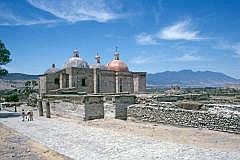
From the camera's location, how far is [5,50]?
112ft

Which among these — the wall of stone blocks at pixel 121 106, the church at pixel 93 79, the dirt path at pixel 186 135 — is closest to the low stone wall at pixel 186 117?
the dirt path at pixel 186 135

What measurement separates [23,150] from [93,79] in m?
26.6

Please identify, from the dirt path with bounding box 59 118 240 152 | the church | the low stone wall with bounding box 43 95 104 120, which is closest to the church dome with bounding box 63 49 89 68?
the church

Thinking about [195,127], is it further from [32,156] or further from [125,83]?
[125,83]

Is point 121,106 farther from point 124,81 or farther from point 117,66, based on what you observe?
point 117,66

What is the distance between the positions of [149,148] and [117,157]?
2041 millimetres

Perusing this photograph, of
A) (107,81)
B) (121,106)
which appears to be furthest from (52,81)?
(121,106)

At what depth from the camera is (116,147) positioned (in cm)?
1451

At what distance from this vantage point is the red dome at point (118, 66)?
4488 centimetres

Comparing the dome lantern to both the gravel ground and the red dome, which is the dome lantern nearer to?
the red dome

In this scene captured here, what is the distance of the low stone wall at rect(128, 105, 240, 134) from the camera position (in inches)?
694

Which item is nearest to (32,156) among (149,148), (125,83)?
(149,148)

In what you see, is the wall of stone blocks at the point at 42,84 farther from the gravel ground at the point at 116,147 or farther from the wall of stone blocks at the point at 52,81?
the gravel ground at the point at 116,147

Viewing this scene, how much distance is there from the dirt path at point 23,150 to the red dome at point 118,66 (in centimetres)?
2666
